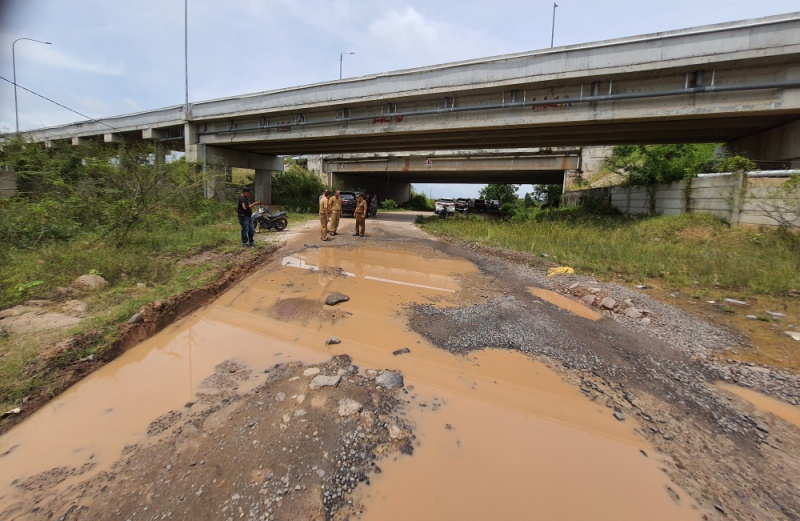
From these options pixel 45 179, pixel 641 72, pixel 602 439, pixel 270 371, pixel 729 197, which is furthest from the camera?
pixel 641 72

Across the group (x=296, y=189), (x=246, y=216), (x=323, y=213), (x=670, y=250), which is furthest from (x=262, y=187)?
(x=670, y=250)

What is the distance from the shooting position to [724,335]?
4238 millimetres

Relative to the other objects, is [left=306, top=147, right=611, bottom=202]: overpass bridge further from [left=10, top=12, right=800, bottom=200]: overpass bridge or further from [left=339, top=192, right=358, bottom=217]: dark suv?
[left=339, top=192, right=358, bottom=217]: dark suv

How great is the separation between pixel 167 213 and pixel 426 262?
7.25m

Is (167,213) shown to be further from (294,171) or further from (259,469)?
(294,171)

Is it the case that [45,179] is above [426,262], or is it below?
above

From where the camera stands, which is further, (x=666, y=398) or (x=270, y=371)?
(x=270, y=371)

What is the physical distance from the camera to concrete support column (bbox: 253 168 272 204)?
2369 centimetres

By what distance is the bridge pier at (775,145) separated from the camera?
962cm

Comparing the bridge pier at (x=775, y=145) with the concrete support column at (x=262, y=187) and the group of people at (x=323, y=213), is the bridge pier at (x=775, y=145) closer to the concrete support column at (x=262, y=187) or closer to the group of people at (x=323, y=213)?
the group of people at (x=323, y=213)

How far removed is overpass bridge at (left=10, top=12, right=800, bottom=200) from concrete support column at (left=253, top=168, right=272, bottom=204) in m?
3.89

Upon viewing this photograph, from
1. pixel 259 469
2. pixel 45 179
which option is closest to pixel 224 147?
pixel 45 179

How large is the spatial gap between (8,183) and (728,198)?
18.7 metres

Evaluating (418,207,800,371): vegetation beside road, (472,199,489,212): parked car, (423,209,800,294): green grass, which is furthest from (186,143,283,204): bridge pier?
(472,199,489,212): parked car
